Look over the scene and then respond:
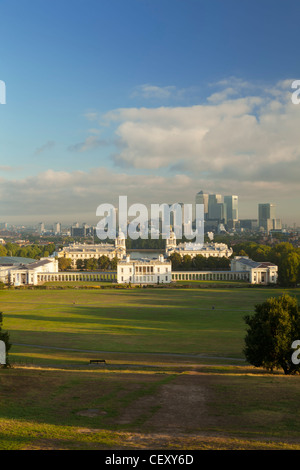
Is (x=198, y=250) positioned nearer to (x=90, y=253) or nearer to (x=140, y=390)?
(x=90, y=253)

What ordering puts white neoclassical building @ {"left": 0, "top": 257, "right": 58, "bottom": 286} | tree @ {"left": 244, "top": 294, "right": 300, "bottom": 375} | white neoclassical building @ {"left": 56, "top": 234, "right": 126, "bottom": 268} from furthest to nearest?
1. white neoclassical building @ {"left": 56, "top": 234, "right": 126, "bottom": 268}
2. white neoclassical building @ {"left": 0, "top": 257, "right": 58, "bottom": 286}
3. tree @ {"left": 244, "top": 294, "right": 300, "bottom": 375}

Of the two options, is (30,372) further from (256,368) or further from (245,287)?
(245,287)

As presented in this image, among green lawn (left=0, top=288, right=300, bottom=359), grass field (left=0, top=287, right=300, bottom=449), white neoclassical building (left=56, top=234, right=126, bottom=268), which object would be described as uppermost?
white neoclassical building (left=56, top=234, right=126, bottom=268)

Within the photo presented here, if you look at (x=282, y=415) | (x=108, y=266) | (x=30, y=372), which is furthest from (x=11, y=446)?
(x=108, y=266)

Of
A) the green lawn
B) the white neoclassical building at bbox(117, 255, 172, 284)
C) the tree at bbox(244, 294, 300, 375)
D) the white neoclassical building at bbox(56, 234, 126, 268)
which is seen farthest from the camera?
A: the white neoclassical building at bbox(56, 234, 126, 268)

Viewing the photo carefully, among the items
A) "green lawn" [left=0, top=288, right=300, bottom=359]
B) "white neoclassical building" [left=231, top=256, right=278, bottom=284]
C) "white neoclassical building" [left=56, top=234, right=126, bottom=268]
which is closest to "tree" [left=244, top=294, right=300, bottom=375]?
"green lawn" [left=0, top=288, right=300, bottom=359]

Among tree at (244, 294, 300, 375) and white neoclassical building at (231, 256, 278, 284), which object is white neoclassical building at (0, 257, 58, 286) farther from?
tree at (244, 294, 300, 375)
